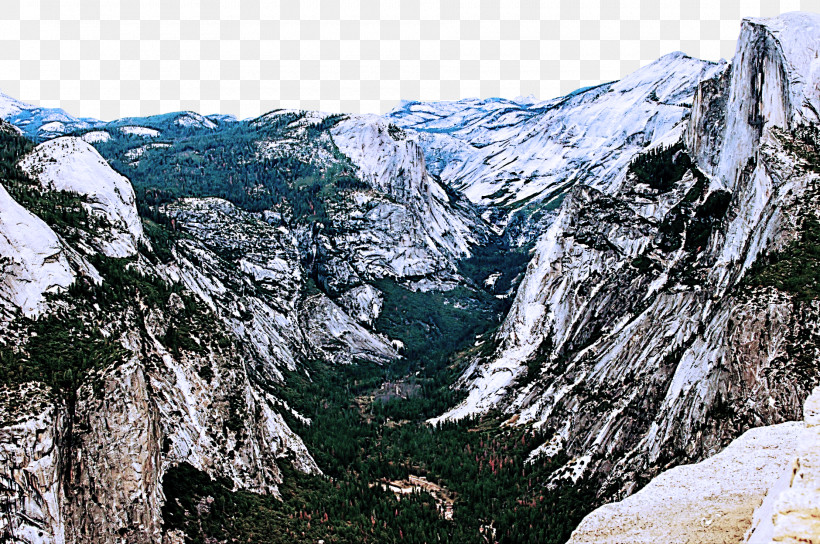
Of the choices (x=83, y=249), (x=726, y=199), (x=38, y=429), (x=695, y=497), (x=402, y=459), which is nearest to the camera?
(x=695, y=497)

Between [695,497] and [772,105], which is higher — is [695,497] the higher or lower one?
the lower one

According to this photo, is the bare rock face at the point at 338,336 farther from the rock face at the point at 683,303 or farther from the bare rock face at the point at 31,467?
the bare rock face at the point at 31,467

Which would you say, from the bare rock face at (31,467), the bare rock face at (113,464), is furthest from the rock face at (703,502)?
the bare rock face at (113,464)

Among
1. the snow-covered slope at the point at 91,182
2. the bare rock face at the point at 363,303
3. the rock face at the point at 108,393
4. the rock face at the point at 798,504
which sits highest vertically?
the bare rock face at the point at 363,303

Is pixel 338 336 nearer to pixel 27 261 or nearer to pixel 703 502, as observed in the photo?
pixel 27 261

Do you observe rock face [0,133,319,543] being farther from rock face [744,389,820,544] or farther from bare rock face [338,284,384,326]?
bare rock face [338,284,384,326]

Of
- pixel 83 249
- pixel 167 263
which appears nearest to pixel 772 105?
pixel 83 249

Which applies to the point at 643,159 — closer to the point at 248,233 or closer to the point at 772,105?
the point at 772,105
